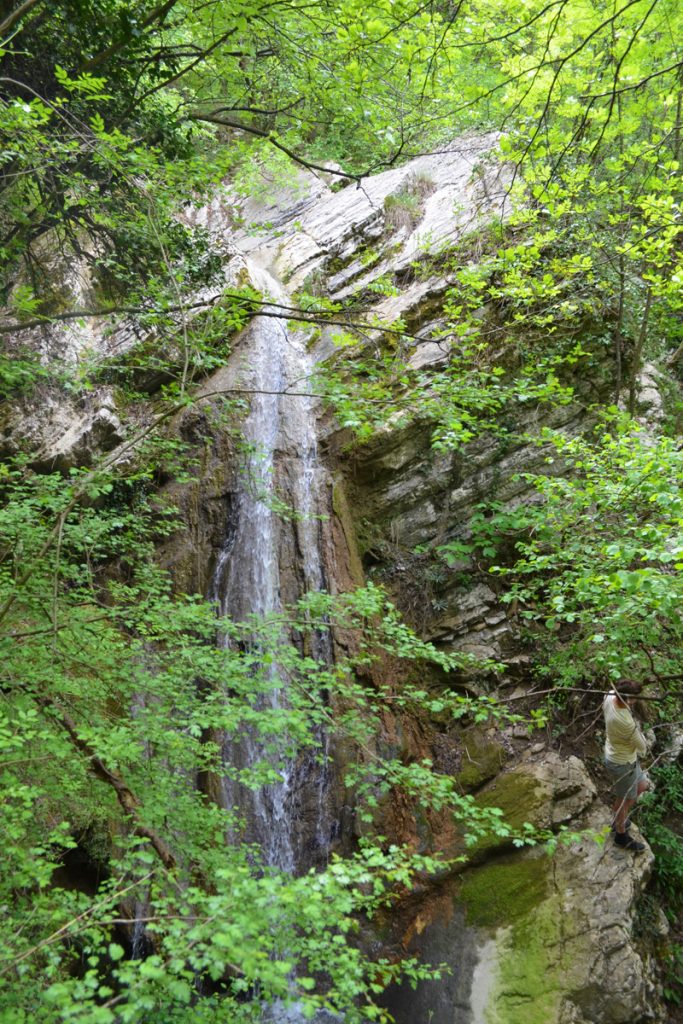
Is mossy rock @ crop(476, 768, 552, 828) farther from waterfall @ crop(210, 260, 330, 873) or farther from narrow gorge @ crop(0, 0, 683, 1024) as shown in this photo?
waterfall @ crop(210, 260, 330, 873)

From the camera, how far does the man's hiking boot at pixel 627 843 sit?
5.45 meters

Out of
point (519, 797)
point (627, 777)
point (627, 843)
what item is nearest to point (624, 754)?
point (627, 777)

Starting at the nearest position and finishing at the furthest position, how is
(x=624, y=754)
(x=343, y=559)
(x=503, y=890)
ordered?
(x=624, y=754)
(x=503, y=890)
(x=343, y=559)

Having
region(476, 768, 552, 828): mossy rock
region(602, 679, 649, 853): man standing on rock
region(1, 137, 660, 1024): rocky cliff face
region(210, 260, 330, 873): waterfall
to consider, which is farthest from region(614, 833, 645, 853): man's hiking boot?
region(210, 260, 330, 873): waterfall

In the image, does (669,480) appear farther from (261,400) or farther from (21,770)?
(261,400)

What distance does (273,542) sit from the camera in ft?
25.6

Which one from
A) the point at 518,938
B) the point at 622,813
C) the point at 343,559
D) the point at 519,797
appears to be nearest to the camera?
the point at 518,938

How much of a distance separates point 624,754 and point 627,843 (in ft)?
3.17

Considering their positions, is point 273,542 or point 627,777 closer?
point 627,777

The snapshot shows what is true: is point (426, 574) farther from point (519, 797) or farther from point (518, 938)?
point (518, 938)

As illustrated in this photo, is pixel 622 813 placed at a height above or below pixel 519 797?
below

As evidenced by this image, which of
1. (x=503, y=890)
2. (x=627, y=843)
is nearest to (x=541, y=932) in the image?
(x=503, y=890)

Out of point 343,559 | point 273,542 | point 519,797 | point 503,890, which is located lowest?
point 503,890

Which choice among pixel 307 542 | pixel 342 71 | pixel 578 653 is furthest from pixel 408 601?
pixel 342 71
